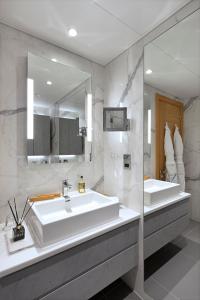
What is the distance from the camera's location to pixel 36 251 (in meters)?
0.93

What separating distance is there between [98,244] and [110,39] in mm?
1718

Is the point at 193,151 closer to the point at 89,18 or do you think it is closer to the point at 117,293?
the point at 89,18

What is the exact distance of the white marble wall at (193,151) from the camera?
3.90 ft

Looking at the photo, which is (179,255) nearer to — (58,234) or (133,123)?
(58,234)

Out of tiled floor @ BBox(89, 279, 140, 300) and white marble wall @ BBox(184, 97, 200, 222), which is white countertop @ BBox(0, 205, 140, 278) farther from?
tiled floor @ BBox(89, 279, 140, 300)

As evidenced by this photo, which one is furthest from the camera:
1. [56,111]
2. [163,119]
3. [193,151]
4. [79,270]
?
[56,111]

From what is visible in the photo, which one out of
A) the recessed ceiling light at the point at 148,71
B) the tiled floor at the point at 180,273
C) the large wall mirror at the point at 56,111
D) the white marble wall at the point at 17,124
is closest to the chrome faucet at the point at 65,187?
the white marble wall at the point at 17,124

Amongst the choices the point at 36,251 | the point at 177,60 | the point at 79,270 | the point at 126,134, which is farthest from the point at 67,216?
the point at 177,60

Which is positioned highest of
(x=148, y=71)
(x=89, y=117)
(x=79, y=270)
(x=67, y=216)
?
(x=148, y=71)

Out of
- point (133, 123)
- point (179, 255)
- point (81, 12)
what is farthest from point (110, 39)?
point (179, 255)

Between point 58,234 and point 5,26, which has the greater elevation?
point 5,26

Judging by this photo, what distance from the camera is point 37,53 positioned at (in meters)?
1.44

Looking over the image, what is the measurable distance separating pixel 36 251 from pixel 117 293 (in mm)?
1059

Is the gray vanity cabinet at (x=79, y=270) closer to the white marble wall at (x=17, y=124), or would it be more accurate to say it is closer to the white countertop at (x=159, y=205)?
the white countertop at (x=159, y=205)
